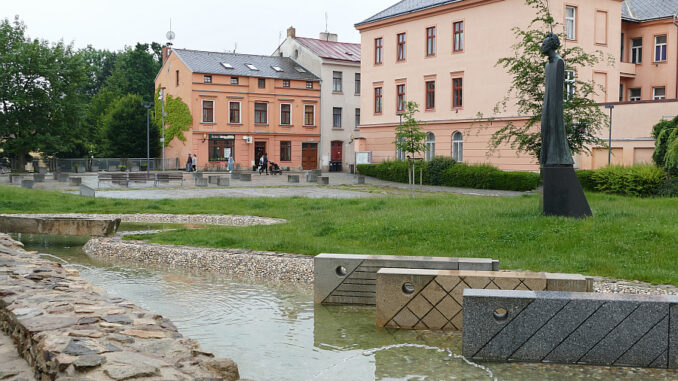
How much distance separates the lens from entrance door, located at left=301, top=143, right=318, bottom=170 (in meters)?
61.1

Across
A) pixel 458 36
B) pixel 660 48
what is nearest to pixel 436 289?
pixel 458 36

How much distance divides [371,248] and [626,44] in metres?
37.4

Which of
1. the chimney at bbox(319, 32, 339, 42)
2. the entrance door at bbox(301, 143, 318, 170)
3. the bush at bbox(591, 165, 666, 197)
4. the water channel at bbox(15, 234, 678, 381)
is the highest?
the chimney at bbox(319, 32, 339, 42)

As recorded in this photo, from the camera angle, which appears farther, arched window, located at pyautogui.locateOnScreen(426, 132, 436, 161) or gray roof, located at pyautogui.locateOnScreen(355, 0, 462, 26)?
arched window, located at pyautogui.locateOnScreen(426, 132, 436, 161)

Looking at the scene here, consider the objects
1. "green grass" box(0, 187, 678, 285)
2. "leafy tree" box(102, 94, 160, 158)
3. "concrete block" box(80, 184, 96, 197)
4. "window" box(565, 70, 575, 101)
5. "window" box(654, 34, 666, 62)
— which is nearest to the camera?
"green grass" box(0, 187, 678, 285)

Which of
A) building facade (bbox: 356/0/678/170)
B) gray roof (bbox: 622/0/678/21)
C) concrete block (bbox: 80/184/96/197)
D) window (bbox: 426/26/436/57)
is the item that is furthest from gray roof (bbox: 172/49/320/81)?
concrete block (bbox: 80/184/96/197)

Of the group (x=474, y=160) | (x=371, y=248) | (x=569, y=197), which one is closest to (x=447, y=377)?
(x=371, y=248)

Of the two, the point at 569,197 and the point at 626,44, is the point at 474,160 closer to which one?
the point at 626,44

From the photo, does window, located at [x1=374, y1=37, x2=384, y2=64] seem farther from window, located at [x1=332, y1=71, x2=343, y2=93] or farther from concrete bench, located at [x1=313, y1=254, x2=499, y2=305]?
concrete bench, located at [x1=313, y1=254, x2=499, y2=305]

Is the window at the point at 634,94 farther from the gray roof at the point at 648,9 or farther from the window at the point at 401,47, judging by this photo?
the window at the point at 401,47

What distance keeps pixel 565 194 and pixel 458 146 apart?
2881cm

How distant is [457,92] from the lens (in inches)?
1670

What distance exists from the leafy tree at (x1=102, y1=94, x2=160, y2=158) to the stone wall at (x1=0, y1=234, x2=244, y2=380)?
54.0 m

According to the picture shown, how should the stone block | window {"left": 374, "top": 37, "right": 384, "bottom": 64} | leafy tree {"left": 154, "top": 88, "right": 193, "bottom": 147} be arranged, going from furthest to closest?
1. leafy tree {"left": 154, "top": 88, "right": 193, "bottom": 147}
2. window {"left": 374, "top": 37, "right": 384, "bottom": 64}
3. the stone block
